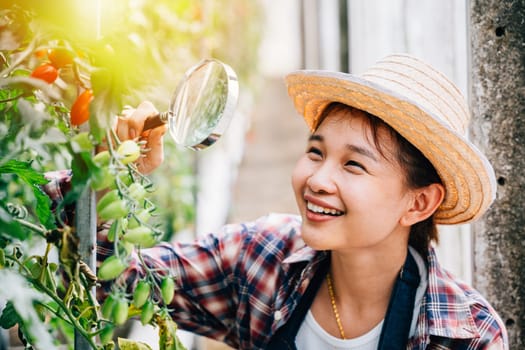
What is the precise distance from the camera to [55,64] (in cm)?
99

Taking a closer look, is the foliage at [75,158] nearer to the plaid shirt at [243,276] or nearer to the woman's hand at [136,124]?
the woman's hand at [136,124]

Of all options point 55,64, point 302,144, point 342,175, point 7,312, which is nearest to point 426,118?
point 342,175

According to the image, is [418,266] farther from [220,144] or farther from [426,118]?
[220,144]

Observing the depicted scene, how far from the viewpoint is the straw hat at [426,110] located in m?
1.50

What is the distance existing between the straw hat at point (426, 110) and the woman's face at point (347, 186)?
66mm

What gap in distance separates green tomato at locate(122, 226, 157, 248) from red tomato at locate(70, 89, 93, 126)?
19cm

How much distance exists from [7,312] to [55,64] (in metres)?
0.39

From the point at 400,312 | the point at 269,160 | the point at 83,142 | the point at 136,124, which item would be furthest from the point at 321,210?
the point at 269,160

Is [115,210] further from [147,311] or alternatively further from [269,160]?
[269,160]

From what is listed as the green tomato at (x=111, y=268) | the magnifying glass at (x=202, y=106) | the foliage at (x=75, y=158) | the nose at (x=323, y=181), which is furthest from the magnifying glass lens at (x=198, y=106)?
the nose at (x=323, y=181)

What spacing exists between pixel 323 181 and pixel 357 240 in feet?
0.60

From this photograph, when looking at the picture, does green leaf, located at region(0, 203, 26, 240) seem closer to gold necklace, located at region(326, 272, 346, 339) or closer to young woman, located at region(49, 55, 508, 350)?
young woman, located at region(49, 55, 508, 350)

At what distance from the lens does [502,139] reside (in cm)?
174

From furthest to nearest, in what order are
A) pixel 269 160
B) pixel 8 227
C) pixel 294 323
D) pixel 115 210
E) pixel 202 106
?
pixel 269 160, pixel 294 323, pixel 202 106, pixel 115 210, pixel 8 227
